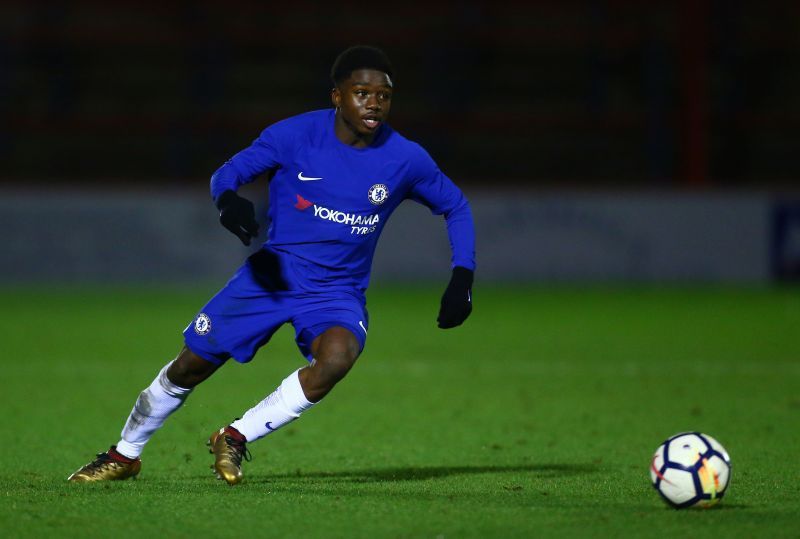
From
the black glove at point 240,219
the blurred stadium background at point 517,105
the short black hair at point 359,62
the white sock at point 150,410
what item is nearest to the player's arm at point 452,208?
the short black hair at point 359,62

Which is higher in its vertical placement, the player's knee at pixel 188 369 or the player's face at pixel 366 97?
the player's face at pixel 366 97

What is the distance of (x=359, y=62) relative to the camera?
570cm

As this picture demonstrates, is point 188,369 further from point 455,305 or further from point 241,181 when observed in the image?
point 455,305

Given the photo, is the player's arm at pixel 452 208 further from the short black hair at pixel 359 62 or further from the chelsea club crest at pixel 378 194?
the short black hair at pixel 359 62

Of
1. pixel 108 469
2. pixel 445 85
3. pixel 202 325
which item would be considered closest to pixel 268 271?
pixel 202 325

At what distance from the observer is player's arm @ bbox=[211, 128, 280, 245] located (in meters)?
5.26

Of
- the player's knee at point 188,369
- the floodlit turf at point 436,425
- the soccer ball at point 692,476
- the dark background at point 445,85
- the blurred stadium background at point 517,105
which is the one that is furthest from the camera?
the dark background at point 445,85

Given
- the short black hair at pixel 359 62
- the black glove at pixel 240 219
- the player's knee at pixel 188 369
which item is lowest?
the player's knee at pixel 188 369

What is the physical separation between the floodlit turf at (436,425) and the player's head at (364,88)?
5.36ft

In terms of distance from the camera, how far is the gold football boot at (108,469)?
5.91 meters

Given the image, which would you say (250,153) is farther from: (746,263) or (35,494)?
A: (746,263)

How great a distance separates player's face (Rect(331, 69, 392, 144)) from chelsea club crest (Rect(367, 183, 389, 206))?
250mm

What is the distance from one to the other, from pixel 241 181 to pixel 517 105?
68.6ft

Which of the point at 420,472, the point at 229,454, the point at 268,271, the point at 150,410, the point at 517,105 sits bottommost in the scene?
the point at 420,472
